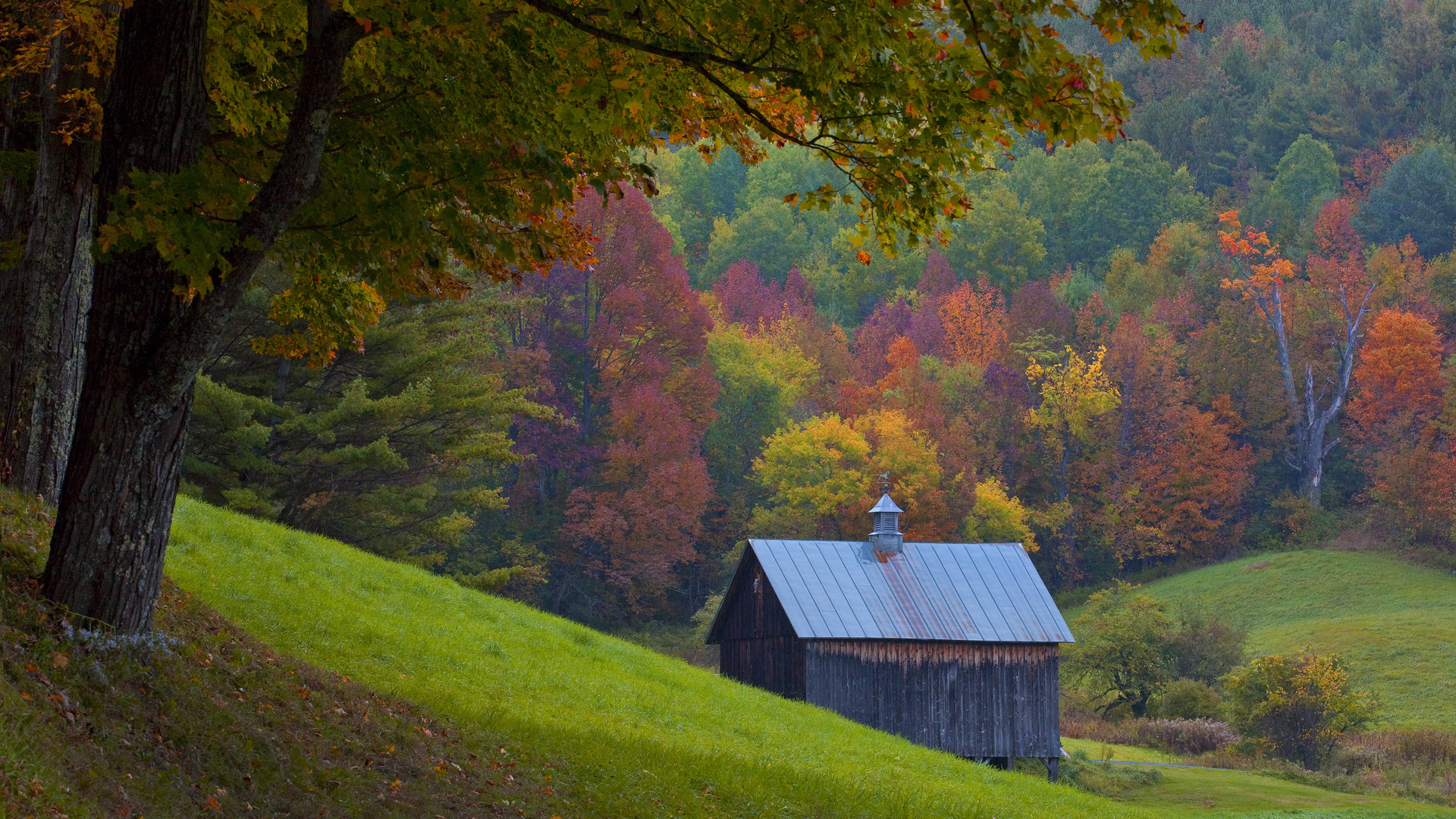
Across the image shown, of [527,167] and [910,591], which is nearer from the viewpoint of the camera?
[527,167]

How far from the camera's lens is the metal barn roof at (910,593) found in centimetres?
2653

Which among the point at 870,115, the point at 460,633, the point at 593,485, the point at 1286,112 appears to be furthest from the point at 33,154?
the point at 1286,112

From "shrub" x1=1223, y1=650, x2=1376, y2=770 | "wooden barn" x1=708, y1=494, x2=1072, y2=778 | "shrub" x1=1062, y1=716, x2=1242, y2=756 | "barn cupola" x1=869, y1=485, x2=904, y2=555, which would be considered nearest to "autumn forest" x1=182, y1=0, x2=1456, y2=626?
"wooden barn" x1=708, y1=494, x2=1072, y2=778

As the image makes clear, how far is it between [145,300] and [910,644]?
22.5 metres

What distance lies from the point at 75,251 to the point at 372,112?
3507 millimetres

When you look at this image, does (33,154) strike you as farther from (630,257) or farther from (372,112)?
(630,257)

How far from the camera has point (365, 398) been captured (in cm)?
1922

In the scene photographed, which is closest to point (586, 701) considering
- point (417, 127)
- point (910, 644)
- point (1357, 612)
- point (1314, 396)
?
point (417, 127)

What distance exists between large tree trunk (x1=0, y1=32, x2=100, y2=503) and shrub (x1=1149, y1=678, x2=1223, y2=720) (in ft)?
108

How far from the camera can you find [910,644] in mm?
26734

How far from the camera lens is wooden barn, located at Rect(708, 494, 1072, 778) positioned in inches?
1030

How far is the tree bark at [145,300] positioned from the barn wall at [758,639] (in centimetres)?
2039

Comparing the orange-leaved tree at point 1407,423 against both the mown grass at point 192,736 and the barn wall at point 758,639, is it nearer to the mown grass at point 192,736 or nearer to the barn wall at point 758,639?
the barn wall at point 758,639

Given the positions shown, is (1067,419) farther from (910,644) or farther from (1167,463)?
(910,644)
